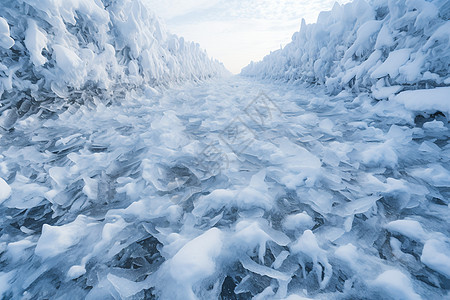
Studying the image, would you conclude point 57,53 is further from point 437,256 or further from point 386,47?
point 386,47

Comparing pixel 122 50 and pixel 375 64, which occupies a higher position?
pixel 122 50

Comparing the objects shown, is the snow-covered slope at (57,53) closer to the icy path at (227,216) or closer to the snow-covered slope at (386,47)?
the icy path at (227,216)

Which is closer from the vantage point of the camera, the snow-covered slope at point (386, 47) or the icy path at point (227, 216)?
the icy path at point (227, 216)

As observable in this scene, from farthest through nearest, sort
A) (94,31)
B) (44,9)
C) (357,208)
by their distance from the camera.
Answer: (94,31) → (44,9) → (357,208)

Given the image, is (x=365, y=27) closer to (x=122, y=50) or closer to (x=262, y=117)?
(x=262, y=117)

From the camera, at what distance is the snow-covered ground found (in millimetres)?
853

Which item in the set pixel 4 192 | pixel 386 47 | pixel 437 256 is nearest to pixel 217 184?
pixel 437 256

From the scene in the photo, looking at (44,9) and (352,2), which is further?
(352,2)

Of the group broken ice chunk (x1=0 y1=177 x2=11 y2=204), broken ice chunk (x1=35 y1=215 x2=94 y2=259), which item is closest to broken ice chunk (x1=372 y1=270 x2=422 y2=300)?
broken ice chunk (x1=35 y1=215 x2=94 y2=259)

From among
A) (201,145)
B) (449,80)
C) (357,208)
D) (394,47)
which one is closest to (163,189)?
(201,145)

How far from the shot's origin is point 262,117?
3199 mm

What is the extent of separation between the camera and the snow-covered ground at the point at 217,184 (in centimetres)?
85

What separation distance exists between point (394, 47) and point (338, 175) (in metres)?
3.34

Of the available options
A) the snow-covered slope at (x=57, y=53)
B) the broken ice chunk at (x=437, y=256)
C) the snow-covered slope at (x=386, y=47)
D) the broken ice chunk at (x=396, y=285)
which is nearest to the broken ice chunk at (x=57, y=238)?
the broken ice chunk at (x=396, y=285)
